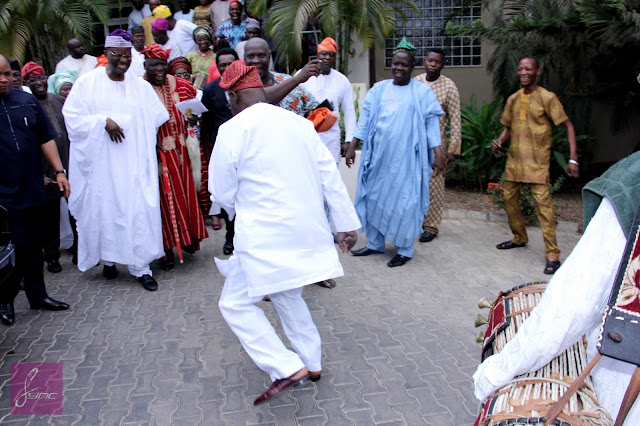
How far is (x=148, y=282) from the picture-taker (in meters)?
5.44

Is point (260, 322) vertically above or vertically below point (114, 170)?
below

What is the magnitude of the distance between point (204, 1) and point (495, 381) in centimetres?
1037

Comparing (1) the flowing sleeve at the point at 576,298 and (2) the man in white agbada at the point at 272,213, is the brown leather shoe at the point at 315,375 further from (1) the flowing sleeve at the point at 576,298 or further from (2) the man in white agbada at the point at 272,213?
(1) the flowing sleeve at the point at 576,298

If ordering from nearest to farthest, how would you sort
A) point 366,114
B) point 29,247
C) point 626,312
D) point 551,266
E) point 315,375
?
point 626,312
point 315,375
point 29,247
point 551,266
point 366,114

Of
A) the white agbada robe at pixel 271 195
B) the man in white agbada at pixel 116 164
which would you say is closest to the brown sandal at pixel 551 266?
the white agbada robe at pixel 271 195

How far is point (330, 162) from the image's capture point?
3.43m

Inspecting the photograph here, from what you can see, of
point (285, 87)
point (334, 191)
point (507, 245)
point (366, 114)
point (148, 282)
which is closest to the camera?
point (334, 191)

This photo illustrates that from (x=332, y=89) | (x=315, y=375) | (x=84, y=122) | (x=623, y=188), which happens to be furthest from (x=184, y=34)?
(x=623, y=188)

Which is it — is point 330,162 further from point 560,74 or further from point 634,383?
point 560,74

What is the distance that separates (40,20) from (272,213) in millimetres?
8275

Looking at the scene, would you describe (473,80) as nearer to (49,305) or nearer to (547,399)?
(49,305)

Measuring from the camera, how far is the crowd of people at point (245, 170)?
128 inches

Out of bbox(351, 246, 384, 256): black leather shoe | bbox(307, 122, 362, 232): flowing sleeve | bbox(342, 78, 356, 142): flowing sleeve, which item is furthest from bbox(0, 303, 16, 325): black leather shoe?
bbox(342, 78, 356, 142): flowing sleeve

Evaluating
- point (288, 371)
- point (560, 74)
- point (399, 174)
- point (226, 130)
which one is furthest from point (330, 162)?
point (560, 74)
